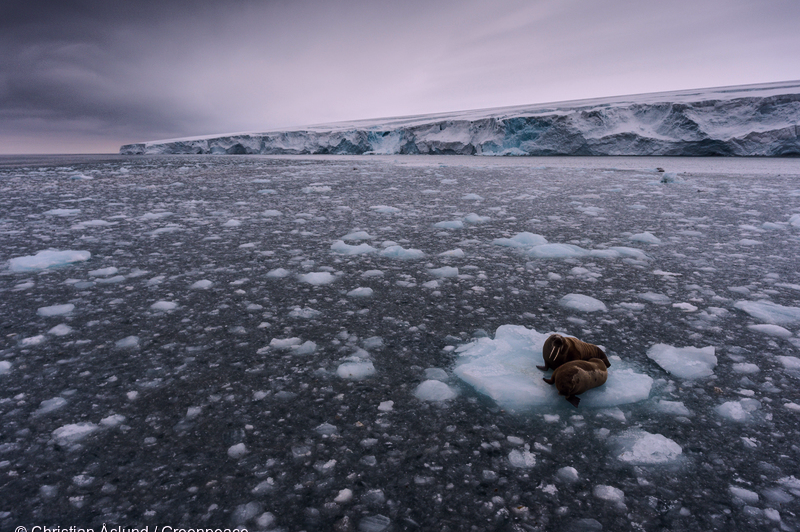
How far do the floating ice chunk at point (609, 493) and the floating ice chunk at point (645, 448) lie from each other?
0.34ft

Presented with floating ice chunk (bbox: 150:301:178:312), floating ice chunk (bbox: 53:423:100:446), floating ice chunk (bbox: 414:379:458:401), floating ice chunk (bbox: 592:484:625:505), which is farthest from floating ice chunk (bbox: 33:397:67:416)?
floating ice chunk (bbox: 592:484:625:505)

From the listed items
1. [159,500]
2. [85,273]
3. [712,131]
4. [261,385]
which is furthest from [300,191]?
[712,131]

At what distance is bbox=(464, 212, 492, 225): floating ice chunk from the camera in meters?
3.22

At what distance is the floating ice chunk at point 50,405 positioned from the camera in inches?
40.0

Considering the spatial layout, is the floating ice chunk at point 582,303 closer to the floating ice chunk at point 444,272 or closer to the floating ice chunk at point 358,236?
the floating ice chunk at point 444,272

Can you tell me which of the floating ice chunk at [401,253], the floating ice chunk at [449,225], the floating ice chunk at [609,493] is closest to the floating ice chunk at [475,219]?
the floating ice chunk at [449,225]

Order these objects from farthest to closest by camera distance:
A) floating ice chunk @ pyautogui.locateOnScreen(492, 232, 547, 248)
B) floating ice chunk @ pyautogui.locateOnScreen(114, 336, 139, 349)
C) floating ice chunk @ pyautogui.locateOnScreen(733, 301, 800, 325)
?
floating ice chunk @ pyautogui.locateOnScreen(492, 232, 547, 248), floating ice chunk @ pyautogui.locateOnScreen(733, 301, 800, 325), floating ice chunk @ pyautogui.locateOnScreen(114, 336, 139, 349)

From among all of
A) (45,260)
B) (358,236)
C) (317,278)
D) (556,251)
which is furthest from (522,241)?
(45,260)

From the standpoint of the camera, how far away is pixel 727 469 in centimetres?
84

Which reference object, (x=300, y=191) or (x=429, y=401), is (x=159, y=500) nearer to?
(x=429, y=401)

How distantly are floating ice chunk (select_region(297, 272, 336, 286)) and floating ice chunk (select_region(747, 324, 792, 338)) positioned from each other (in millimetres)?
1738

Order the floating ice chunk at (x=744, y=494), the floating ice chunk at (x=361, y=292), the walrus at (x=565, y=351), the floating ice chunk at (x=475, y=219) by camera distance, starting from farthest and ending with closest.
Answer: the floating ice chunk at (x=475, y=219) → the floating ice chunk at (x=361, y=292) → the walrus at (x=565, y=351) → the floating ice chunk at (x=744, y=494)

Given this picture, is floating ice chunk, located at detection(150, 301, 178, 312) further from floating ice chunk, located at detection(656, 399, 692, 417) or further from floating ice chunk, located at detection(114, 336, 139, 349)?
floating ice chunk, located at detection(656, 399, 692, 417)

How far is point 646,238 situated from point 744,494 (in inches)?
83.8
